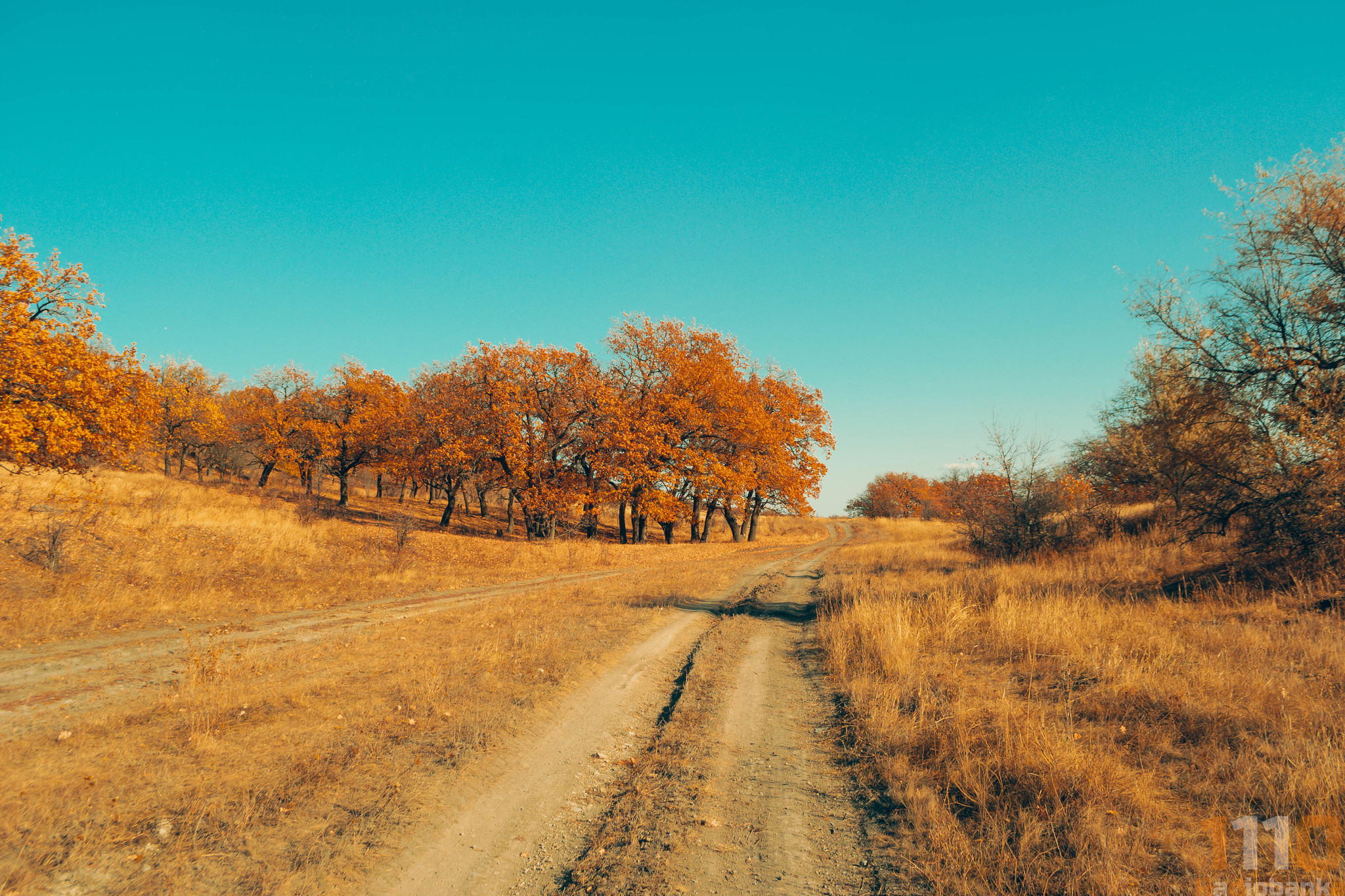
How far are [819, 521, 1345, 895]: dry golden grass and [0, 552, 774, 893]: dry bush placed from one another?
4.37m

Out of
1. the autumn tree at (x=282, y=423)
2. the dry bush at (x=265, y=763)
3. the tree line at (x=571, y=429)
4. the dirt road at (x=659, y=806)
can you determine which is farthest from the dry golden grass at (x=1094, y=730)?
the autumn tree at (x=282, y=423)

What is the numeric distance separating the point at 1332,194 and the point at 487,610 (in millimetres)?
20588

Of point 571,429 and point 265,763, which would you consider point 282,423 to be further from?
point 265,763

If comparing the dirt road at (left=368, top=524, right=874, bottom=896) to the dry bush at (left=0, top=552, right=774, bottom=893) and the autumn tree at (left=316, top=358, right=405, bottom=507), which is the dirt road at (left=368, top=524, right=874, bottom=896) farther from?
the autumn tree at (left=316, top=358, right=405, bottom=507)

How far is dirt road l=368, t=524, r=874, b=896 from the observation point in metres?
4.07

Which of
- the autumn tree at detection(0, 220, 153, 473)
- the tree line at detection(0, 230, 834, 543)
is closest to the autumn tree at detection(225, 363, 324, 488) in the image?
the tree line at detection(0, 230, 834, 543)

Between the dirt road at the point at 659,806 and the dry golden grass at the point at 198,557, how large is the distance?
10.7 metres

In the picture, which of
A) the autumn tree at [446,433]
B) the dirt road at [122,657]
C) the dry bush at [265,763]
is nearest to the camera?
the dry bush at [265,763]

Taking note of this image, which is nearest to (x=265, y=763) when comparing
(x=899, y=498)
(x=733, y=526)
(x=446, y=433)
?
(x=446, y=433)

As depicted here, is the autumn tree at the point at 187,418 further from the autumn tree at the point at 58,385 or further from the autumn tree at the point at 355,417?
the autumn tree at the point at 58,385

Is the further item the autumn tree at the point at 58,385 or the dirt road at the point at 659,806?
the autumn tree at the point at 58,385

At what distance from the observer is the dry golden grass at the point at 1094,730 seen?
4.03 metres

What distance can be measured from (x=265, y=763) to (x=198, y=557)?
640 inches

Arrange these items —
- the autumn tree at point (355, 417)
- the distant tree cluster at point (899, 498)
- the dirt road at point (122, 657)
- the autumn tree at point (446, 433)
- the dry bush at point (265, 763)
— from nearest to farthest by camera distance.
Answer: the dry bush at point (265, 763) → the dirt road at point (122, 657) → the autumn tree at point (446, 433) → the autumn tree at point (355, 417) → the distant tree cluster at point (899, 498)
